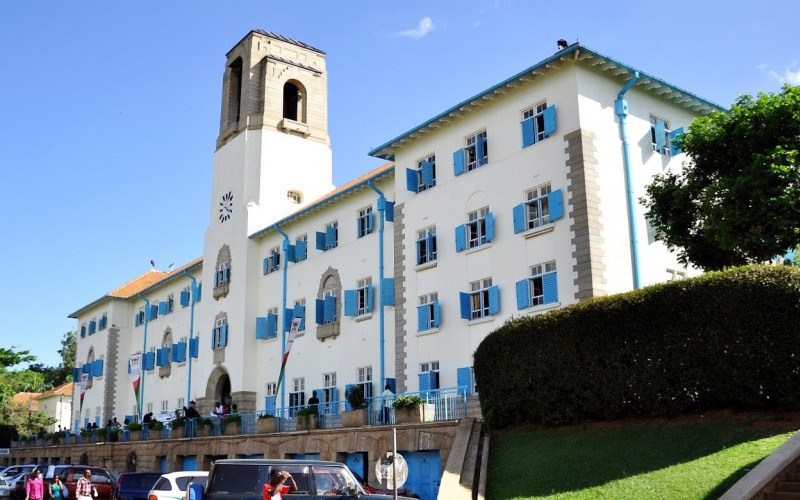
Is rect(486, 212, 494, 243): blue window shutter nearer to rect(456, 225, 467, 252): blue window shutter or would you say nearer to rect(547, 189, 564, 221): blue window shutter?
rect(456, 225, 467, 252): blue window shutter

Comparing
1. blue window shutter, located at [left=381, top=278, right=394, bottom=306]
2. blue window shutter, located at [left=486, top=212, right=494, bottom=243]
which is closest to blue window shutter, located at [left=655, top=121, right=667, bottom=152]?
blue window shutter, located at [left=486, top=212, right=494, bottom=243]

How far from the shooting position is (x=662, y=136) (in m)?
27.5

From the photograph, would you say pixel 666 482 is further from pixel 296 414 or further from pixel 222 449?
pixel 222 449

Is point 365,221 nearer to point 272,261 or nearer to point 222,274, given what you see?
point 272,261

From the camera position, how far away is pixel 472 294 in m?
28.0

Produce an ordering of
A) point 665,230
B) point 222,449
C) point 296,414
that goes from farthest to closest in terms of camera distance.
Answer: point 222,449
point 296,414
point 665,230

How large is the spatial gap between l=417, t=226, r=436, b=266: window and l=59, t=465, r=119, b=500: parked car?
43.1 feet

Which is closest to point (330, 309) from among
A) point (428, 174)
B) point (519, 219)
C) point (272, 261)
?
point (272, 261)

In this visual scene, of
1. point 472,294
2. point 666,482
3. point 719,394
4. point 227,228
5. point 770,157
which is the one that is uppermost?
point 227,228

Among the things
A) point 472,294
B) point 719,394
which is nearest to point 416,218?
point 472,294

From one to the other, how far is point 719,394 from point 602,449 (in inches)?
107

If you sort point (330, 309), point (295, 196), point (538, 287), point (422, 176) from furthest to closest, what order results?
point (295, 196)
point (330, 309)
point (422, 176)
point (538, 287)

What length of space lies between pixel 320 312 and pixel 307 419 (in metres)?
7.52

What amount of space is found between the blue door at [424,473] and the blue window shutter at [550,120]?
10526 mm
